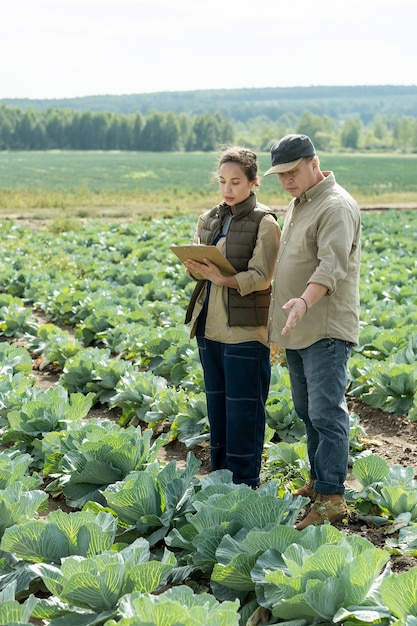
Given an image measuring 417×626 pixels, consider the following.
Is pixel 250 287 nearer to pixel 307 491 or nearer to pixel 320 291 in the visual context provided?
pixel 320 291

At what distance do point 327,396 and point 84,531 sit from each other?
48.6 inches

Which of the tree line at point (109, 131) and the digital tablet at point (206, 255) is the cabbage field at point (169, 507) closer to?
the digital tablet at point (206, 255)

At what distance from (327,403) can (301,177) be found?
3.41 feet

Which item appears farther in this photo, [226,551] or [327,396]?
[327,396]

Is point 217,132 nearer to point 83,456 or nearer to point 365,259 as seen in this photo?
point 365,259

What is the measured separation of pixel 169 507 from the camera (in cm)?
368

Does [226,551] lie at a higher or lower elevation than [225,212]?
lower

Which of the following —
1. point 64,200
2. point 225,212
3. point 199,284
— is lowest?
point 64,200

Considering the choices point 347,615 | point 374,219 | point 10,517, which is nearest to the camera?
point 347,615

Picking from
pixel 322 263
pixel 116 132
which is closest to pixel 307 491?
pixel 322 263

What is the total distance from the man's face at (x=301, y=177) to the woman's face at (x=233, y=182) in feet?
1.10

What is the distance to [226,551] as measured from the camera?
311 cm

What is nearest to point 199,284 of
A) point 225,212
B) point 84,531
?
point 225,212

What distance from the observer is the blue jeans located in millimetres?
3652
